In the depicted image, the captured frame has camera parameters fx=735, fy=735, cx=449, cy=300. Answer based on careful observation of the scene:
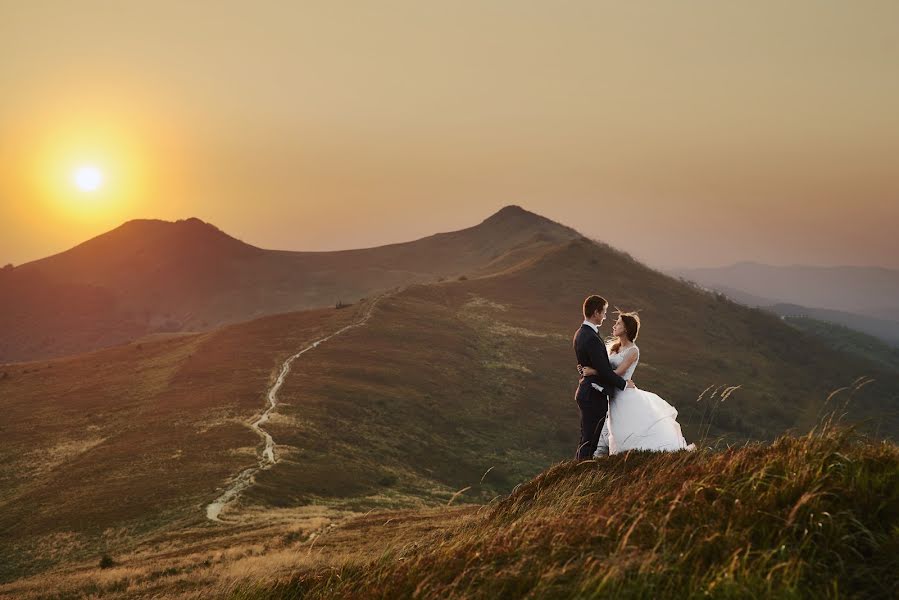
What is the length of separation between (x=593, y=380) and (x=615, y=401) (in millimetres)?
516

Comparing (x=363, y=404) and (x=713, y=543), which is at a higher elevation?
(x=713, y=543)

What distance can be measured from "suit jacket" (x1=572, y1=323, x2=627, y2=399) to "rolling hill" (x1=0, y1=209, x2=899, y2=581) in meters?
1.81

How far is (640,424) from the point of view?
1209 cm

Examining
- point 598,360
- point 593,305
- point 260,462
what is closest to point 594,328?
point 593,305

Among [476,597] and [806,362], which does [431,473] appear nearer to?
[476,597]

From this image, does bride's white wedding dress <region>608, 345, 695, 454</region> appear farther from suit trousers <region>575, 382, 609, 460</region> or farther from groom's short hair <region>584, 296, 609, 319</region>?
groom's short hair <region>584, 296, 609, 319</region>

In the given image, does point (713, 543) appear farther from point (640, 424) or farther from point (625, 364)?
point (625, 364)

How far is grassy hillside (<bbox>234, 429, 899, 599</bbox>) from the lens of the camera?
542cm

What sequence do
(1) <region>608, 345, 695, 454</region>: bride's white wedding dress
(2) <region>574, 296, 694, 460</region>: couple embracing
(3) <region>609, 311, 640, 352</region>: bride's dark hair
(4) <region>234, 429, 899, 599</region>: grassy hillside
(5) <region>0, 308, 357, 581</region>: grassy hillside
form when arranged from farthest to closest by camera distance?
1. (5) <region>0, 308, 357, 581</region>: grassy hillside
2. (3) <region>609, 311, 640, 352</region>: bride's dark hair
3. (2) <region>574, 296, 694, 460</region>: couple embracing
4. (1) <region>608, 345, 695, 454</region>: bride's white wedding dress
5. (4) <region>234, 429, 899, 599</region>: grassy hillside

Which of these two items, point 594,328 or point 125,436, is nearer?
point 594,328

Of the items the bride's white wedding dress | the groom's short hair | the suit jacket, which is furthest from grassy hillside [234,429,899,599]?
the groom's short hair

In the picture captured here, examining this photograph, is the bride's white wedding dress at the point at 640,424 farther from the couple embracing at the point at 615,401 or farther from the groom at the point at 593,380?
the groom at the point at 593,380

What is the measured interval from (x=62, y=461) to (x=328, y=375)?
20375mm

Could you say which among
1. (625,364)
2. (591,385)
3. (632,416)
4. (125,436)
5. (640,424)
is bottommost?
(125,436)
